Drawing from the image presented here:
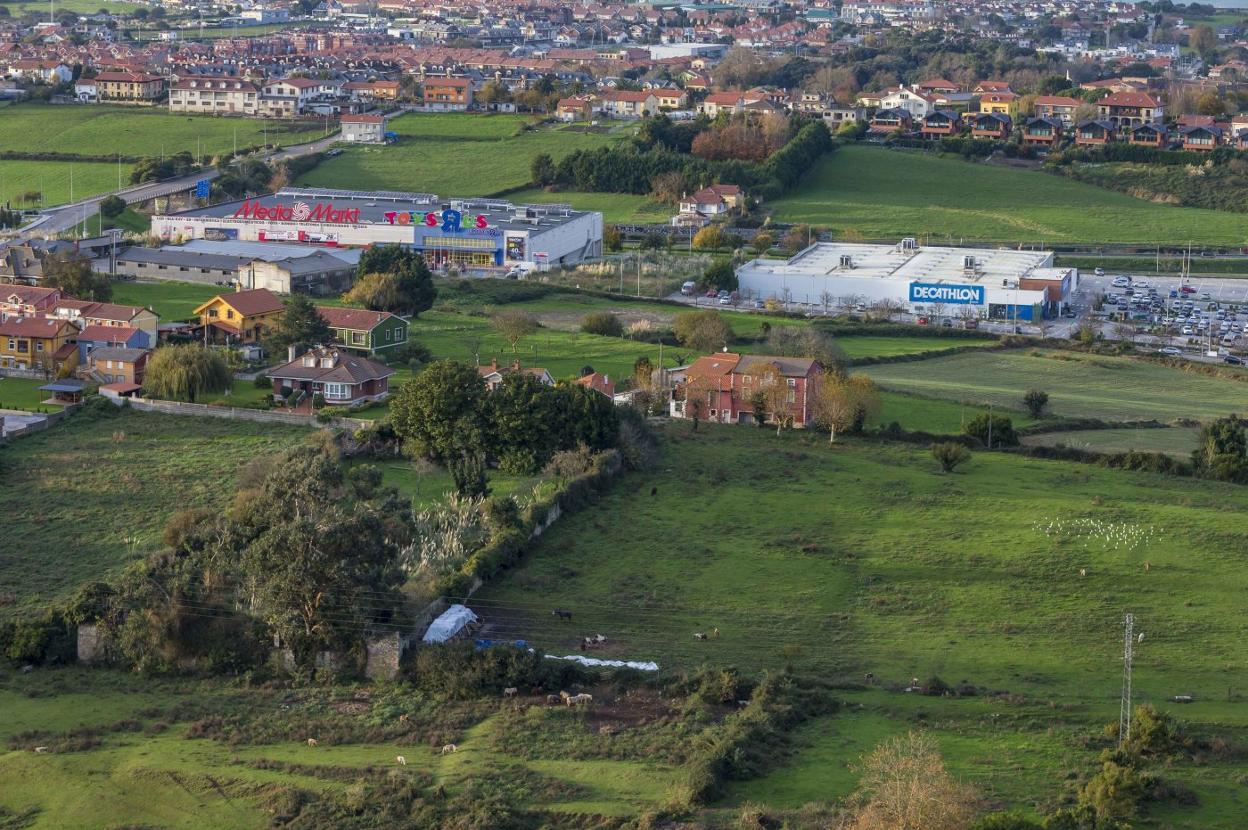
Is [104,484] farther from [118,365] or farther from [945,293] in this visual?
[945,293]

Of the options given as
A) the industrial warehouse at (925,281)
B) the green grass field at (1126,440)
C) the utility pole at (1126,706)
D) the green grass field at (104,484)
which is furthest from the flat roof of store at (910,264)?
the utility pole at (1126,706)

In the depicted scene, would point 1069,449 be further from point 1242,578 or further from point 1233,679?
point 1233,679

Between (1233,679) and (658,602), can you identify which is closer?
(1233,679)

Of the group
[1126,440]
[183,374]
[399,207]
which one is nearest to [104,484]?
[183,374]

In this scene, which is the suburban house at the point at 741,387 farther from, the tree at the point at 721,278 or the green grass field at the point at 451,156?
the green grass field at the point at 451,156

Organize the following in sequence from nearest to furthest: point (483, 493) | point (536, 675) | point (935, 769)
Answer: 1. point (935, 769)
2. point (536, 675)
3. point (483, 493)

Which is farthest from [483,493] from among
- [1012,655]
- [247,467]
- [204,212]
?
[204,212]

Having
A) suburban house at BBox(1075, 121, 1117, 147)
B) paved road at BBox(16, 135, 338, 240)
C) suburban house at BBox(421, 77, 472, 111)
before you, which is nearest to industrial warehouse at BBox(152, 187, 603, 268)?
paved road at BBox(16, 135, 338, 240)
